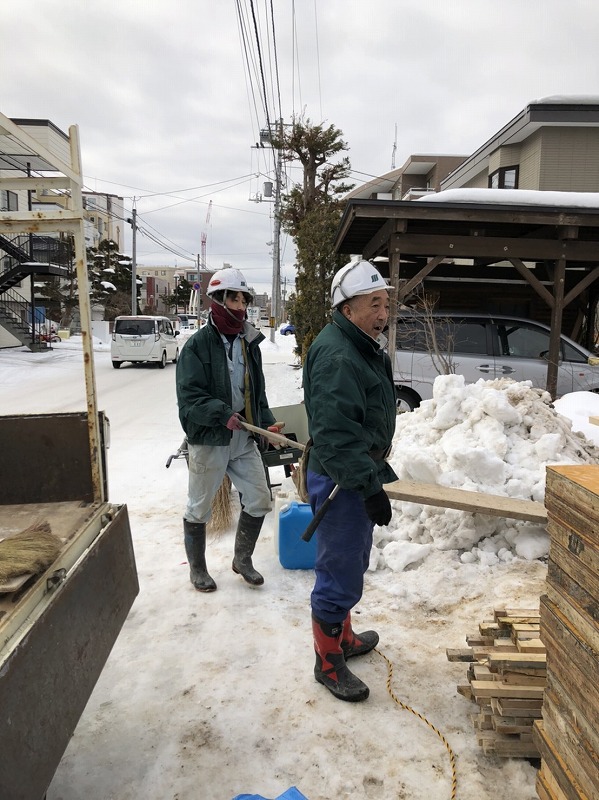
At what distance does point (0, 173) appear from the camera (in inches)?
116

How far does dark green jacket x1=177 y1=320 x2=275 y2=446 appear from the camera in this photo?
11.0 feet

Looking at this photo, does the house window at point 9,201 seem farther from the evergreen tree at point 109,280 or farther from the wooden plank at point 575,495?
the wooden plank at point 575,495

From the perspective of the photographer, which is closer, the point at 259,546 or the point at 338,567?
the point at 338,567

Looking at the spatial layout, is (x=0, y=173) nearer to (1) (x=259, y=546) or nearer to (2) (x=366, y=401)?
(2) (x=366, y=401)

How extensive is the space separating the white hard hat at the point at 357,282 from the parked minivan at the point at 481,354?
5899 mm

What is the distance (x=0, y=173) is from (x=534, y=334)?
8010 millimetres

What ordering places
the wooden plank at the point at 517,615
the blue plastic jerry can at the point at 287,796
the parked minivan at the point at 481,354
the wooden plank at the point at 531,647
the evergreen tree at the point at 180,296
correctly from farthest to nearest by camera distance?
the evergreen tree at the point at 180,296 < the parked minivan at the point at 481,354 < the wooden plank at the point at 517,615 < the wooden plank at the point at 531,647 < the blue plastic jerry can at the point at 287,796

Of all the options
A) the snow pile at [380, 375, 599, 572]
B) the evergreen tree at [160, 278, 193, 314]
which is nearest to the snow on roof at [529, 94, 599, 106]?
the snow pile at [380, 375, 599, 572]

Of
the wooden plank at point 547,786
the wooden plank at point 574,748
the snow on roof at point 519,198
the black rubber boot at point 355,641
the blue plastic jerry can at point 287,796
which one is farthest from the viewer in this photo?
the snow on roof at point 519,198

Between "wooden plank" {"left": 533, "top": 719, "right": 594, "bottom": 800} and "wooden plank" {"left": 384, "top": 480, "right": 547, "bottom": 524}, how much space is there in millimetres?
1962

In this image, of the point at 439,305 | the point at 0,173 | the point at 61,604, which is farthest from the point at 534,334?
the point at 61,604

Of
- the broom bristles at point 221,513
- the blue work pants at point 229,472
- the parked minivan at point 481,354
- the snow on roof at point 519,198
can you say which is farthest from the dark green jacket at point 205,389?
the snow on roof at point 519,198

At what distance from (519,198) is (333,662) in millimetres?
8200

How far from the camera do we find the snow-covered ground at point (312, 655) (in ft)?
7.19
